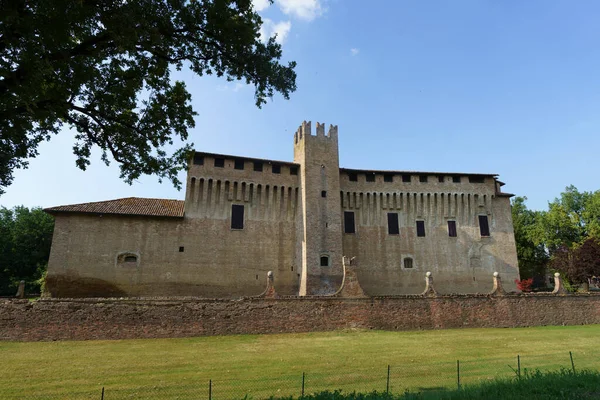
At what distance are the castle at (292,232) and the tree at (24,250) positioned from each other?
15871 millimetres

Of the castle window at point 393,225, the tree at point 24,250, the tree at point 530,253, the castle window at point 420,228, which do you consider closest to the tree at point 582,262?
the tree at point 530,253

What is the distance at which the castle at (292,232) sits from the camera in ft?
80.7

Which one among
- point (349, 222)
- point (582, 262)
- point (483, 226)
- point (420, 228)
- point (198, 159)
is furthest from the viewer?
point (582, 262)

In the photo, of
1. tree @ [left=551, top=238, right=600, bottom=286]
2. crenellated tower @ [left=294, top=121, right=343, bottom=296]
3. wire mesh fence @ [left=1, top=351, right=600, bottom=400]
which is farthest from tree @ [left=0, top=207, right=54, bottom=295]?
tree @ [left=551, top=238, right=600, bottom=286]

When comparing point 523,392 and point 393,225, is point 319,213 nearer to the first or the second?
point 393,225

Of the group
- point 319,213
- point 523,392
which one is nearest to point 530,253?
point 319,213

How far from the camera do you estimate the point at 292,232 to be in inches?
1133

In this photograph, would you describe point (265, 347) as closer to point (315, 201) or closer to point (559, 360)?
point (559, 360)

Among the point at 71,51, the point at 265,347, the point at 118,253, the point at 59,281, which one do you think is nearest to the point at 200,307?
the point at 265,347

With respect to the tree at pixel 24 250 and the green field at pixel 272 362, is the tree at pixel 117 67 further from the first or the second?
the tree at pixel 24 250

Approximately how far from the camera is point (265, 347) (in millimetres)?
16266

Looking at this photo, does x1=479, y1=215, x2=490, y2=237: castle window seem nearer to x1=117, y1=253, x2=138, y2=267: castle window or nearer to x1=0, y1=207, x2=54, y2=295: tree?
x1=117, y1=253, x2=138, y2=267: castle window

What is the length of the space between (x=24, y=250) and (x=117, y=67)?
36.7m

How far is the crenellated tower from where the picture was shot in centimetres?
2656
